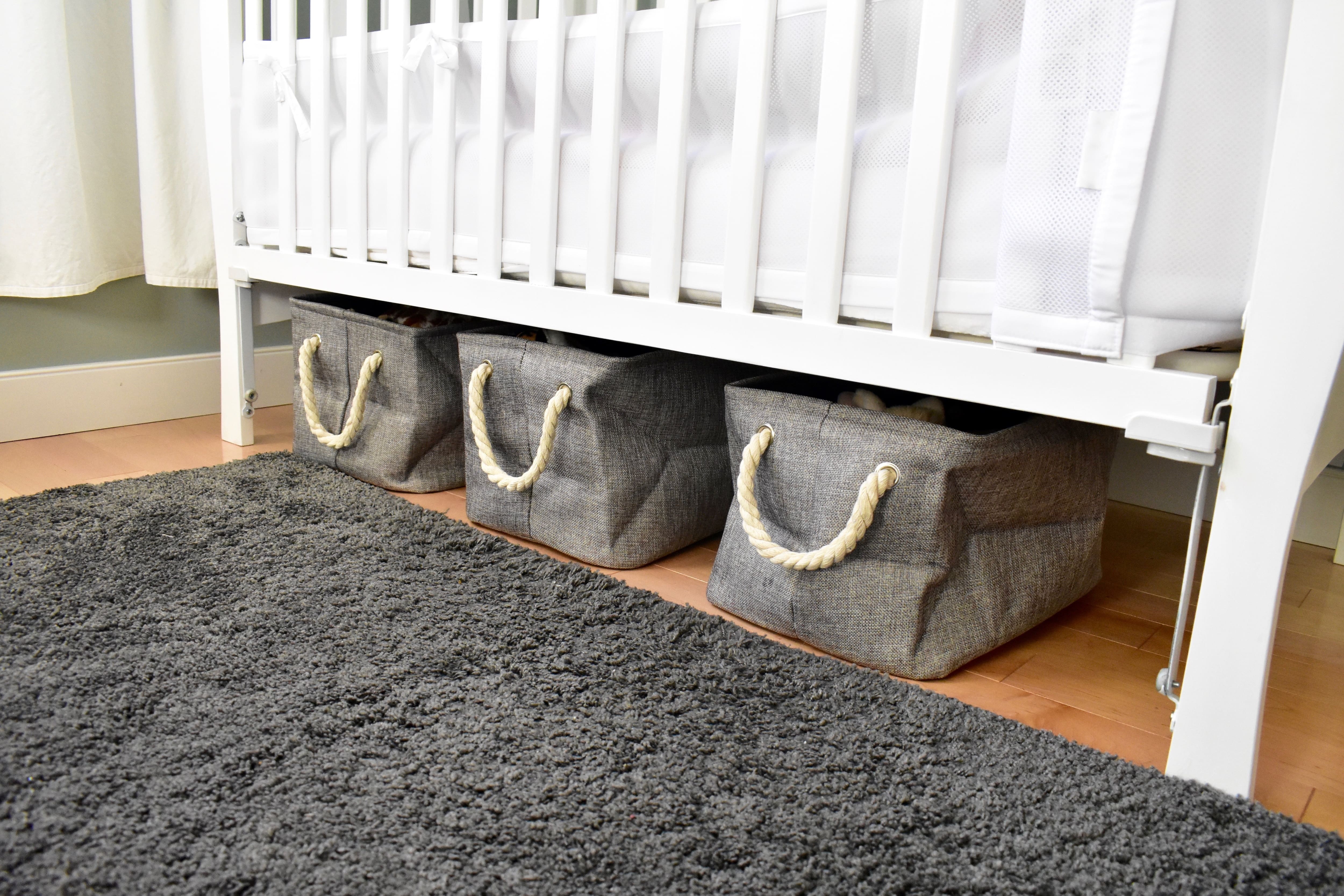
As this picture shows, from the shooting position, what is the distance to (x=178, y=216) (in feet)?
5.85

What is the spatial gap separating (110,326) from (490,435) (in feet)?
3.19

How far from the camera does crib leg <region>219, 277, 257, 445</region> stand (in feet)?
5.55

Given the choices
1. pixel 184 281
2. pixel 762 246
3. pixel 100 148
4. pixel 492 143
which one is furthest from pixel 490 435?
pixel 100 148

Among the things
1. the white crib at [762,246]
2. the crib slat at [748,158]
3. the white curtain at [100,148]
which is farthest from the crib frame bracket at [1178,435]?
the white curtain at [100,148]

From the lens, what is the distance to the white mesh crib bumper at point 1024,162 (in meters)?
0.72

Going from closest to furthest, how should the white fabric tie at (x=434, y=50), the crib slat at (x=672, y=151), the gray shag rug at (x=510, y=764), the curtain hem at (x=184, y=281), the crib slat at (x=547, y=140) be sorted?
1. the gray shag rug at (x=510, y=764)
2. the crib slat at (x=672, y=151)
3. the crib slat at (x=547, y=140)
4. the white fabric tie at (x=434, y=50)
5. the curtain hem at (x=184, y=281)

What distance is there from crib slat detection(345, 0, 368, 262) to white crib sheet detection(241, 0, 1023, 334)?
0.6 inches

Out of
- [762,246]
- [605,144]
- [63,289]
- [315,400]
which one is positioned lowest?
[315,400]

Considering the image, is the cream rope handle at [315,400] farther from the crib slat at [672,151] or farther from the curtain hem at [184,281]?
the crib slat at [672,151]

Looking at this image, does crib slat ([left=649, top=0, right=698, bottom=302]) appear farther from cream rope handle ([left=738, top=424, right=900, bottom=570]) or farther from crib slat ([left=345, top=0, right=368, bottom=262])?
crib slat ([left=345, top=0, right=368, bottom=262])

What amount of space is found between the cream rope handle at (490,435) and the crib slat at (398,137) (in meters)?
0.24

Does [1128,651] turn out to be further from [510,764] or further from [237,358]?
[237,358]

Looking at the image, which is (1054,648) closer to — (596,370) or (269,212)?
(596,370)

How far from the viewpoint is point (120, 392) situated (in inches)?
72.4
